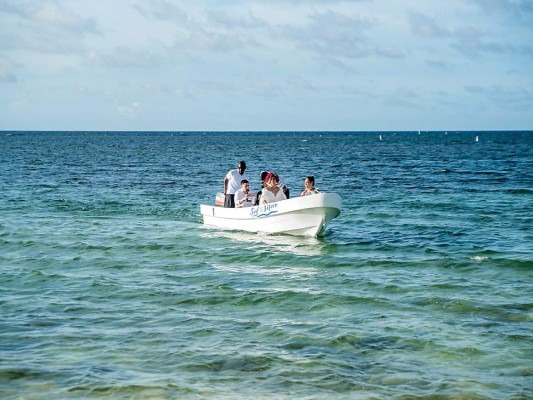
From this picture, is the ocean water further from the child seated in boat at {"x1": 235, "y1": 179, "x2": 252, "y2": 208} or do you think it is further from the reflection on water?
the child seated in boat at {"x1": 235, "y1": 179, "x2": 252, "y2": 208}

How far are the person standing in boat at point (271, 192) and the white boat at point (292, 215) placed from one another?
297 mm

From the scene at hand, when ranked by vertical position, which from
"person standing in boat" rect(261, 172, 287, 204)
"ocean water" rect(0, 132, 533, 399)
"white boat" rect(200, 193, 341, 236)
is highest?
"person standing in boat" rect(261, 172, 287, 204)

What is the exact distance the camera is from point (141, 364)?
990 centimetres

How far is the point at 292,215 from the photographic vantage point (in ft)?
67.9

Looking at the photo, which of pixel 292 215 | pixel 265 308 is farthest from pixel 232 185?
pixel 265 308

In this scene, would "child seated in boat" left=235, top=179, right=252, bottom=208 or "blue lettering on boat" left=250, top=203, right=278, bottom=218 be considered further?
"child seated in boat" left=235, top=179, right=252, bottom=208

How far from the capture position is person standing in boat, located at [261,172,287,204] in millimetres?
21234

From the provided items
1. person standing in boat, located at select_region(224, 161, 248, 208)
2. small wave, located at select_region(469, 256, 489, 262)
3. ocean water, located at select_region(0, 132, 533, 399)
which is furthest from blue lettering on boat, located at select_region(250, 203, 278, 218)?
small wave, located at select_region(469, 256, 489, 262)

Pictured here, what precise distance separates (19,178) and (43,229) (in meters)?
22.1

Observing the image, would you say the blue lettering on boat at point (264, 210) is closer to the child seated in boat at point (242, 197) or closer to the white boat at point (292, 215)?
the white boat at point (292, 215)

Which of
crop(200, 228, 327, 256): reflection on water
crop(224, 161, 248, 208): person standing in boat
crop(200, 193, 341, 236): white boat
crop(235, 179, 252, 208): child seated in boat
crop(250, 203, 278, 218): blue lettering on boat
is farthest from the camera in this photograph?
crop(224, 161, 248, 208): person standing in boat

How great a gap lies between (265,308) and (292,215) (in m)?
7.85

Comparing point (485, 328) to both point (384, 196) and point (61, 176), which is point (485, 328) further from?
point (61, 176)

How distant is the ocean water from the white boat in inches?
20.3
